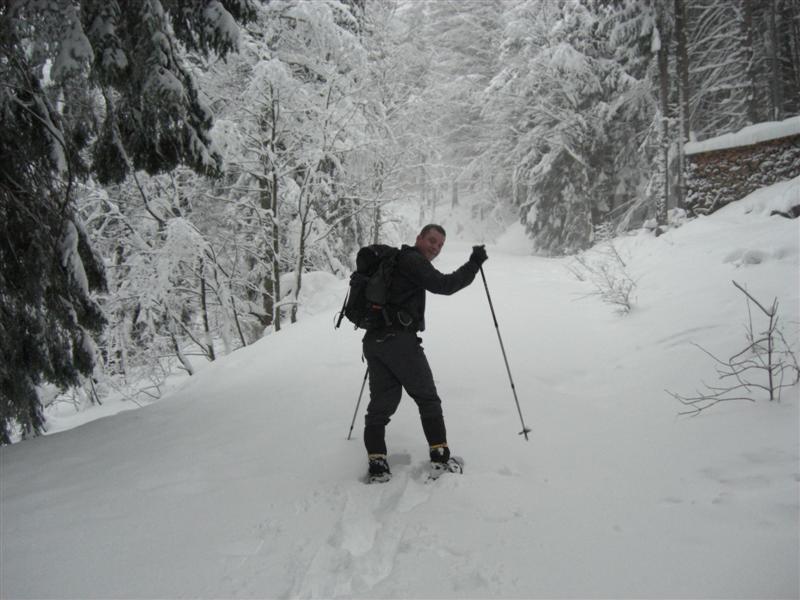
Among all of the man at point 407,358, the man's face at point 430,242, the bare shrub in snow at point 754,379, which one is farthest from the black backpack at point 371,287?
the bare shrub in snow at point 754,379

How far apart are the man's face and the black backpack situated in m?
0.24

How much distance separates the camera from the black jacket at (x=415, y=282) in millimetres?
3266

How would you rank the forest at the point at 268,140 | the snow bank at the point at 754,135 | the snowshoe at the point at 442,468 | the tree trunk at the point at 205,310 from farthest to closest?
the tree trunk at the point at 205,310 → the snow bank at the point at 754,135 → the forest at the point at 268,140 → the snowshoe at the point at 442,468

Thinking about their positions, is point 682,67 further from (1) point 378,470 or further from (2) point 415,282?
(1) point 378,470

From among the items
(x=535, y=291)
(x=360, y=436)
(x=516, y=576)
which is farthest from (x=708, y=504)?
(x=535, y=291)

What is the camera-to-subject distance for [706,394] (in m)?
3.77

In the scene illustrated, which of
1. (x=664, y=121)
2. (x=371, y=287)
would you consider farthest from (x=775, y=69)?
(x=371, y=287)

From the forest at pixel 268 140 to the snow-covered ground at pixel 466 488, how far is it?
144 cm

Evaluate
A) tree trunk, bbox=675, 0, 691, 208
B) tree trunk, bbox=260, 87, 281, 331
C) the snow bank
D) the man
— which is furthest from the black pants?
tree trunk, bbox=675, 0, 691, 208

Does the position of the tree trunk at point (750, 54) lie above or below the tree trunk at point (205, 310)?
above

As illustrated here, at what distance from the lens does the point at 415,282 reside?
3322 millimetres

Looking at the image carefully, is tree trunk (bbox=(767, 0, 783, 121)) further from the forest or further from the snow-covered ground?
the snow-covered ground

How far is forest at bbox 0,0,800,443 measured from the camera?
376 cm

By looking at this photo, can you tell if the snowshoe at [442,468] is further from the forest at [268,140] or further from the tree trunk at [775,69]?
the tree trunk at [775,69]
